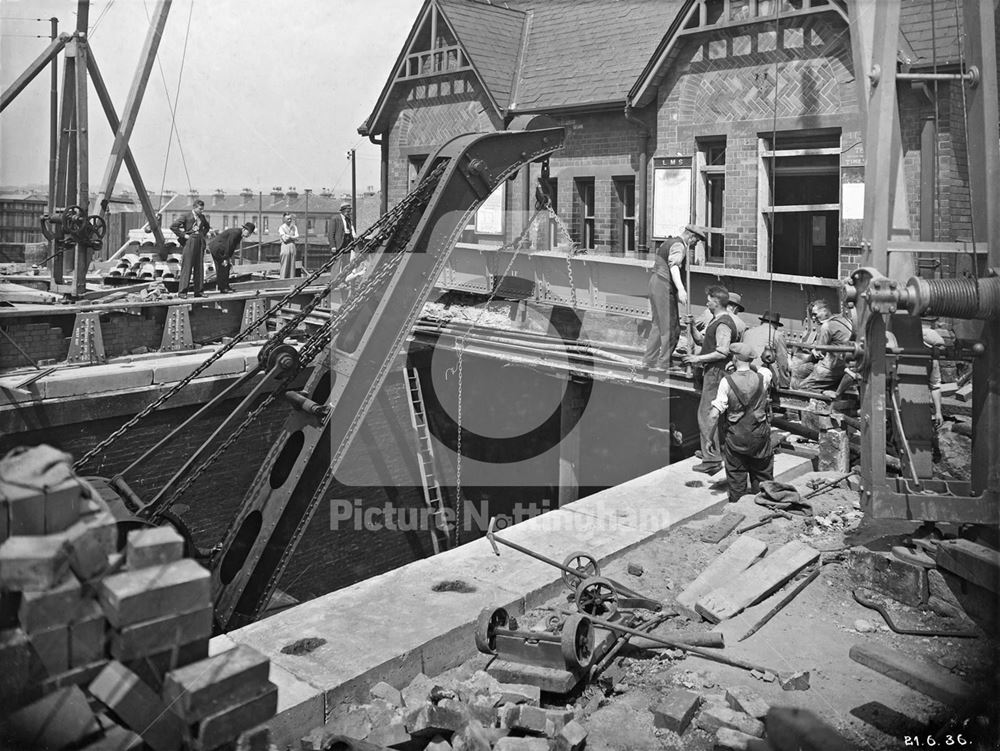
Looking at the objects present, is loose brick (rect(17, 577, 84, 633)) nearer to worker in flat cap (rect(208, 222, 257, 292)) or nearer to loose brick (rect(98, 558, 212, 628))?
loose brick (rect(98, 558, 212, 628))

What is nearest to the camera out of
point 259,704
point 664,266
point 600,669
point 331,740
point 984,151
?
point 259,704

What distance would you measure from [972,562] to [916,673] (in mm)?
1091

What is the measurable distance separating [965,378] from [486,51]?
13494mm

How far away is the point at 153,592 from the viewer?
9.91 feet

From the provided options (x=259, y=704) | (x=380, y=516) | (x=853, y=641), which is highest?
(x=259, y=704)

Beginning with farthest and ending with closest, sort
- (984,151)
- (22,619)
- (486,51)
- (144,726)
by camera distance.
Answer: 1. (486,51)
2. (984,151)
3. (144,726)
4. (22,619)

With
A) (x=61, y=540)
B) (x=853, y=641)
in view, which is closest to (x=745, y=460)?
(x=853, y=641)

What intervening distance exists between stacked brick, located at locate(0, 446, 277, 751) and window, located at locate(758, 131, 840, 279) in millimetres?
13532

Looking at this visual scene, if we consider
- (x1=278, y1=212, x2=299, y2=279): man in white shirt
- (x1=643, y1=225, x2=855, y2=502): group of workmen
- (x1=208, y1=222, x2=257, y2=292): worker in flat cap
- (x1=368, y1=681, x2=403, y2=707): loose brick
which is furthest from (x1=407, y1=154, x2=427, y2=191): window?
(x1=368, y1=681, x2=403, y2=707): loose brick

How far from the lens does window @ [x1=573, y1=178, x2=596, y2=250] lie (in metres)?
19.3

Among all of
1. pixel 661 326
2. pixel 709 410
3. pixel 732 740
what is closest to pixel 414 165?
pixel 661 326

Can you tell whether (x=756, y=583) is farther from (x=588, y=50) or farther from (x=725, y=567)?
(x=588, y=50)

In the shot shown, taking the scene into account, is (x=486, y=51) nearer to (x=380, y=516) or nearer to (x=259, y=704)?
(x=380, y=516)

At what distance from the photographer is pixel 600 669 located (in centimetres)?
565
